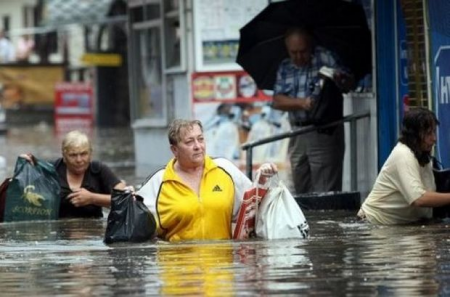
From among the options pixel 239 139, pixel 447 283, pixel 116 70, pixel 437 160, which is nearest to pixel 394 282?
pixel 447 283

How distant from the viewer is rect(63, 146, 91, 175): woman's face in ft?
43.0

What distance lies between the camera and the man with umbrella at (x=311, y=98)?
15.4m

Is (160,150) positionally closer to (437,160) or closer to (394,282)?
(437,160)

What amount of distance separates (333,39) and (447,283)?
683cm

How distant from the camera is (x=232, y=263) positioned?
1019 centimetres

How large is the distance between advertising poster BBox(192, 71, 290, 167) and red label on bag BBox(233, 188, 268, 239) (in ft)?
28.2

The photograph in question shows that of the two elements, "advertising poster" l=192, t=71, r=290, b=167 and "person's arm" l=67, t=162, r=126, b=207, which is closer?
"person's arm" l=67, t=162, r=126, b=207

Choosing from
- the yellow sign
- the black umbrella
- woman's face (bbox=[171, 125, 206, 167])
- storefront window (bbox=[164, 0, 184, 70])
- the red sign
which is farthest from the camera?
the red sign

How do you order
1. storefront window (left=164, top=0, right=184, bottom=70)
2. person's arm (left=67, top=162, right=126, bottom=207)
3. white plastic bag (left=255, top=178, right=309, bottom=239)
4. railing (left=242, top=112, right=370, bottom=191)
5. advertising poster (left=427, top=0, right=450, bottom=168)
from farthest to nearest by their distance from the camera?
storefront window (left=164, top=0, right=184, bottom=70) → railing (left=242, top=112, right=370, bottom=191) → advertising poster (left=427, top=0, right=450, bottom=168) → person's arm (left=67, top=162, right=126, bottom=207) → white plastic bag (left=255, top=178, right=309, bottom=239)

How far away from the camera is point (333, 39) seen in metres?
15.6

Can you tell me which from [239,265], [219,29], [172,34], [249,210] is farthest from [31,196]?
[172,34]

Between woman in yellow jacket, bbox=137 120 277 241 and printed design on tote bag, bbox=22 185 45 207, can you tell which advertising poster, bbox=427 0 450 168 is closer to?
woman in yellow jacket, bbox=137 120 277 241

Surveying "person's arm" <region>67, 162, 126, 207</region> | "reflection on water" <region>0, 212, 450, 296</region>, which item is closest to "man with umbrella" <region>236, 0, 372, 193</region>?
"person's arm" <region>67, 162, 126, 207</region>

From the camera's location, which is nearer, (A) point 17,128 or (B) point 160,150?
(B) point 160,150
